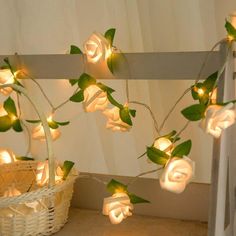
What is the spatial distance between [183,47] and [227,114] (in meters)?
0.32

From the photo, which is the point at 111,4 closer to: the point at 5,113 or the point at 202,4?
the point at 202,4

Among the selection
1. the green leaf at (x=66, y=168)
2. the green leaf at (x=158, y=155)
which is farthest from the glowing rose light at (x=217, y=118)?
the green leaf at (x=66, y=168)

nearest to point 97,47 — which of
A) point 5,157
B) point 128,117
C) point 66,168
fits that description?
point 128,117

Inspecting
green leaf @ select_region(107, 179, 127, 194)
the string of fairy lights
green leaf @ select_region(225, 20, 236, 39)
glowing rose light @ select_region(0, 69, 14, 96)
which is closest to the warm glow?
the string of fairy lights

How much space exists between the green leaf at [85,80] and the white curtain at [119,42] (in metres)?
0.17

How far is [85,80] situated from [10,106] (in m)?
0.17

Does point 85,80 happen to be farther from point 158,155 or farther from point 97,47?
point 158,155

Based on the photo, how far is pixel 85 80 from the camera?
2.73 feet

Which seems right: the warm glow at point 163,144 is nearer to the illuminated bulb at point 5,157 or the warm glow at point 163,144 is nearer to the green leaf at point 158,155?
the green leaf at point 158,155

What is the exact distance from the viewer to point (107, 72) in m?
0.85

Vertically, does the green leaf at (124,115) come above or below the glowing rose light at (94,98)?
below

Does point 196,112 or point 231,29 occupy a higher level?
point 231,29

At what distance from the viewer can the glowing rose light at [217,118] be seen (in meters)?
0.64

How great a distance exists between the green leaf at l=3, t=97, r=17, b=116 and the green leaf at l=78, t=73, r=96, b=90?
0.15m
